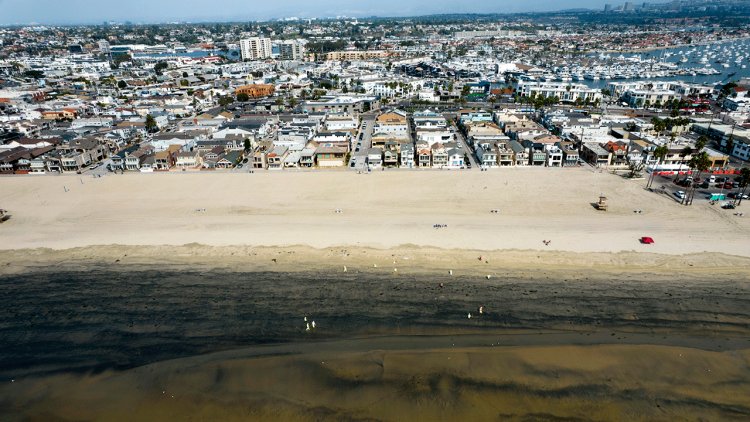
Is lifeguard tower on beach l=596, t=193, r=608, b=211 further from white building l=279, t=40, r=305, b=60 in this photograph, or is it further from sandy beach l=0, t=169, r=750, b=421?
white building l=279, t=40, r=305, b=60

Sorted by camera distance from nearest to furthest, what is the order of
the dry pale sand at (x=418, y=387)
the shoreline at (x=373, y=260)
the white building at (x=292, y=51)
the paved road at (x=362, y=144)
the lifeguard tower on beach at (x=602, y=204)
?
the dry pale sand at (x=418, y=387) → the shoreline at (x=373, y=260) → the lifeguard tower on beach at (x=602, y=204) → the paved road at (x=362, y=144) → the white building at (x=292, y=51)

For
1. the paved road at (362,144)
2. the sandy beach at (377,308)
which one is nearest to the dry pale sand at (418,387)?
the sandy beach at (377,308)

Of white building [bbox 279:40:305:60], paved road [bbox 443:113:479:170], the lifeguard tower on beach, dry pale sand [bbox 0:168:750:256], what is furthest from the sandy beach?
white building [bbox 279:40:305:60]

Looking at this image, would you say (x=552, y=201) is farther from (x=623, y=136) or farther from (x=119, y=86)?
(x=119, y=86)

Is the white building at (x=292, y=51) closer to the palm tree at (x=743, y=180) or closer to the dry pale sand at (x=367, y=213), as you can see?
the dry pale sand at (x=367, y=213)

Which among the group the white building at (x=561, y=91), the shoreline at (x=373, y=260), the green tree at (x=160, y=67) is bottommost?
the shoreline at (x=373, y=260)

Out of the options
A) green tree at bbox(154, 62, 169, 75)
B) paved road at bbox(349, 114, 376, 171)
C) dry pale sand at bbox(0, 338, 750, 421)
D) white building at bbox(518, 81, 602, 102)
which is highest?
green tree at bbox(154, 62, 169, 75)

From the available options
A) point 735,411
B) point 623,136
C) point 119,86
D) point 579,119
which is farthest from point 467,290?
point 119,86
